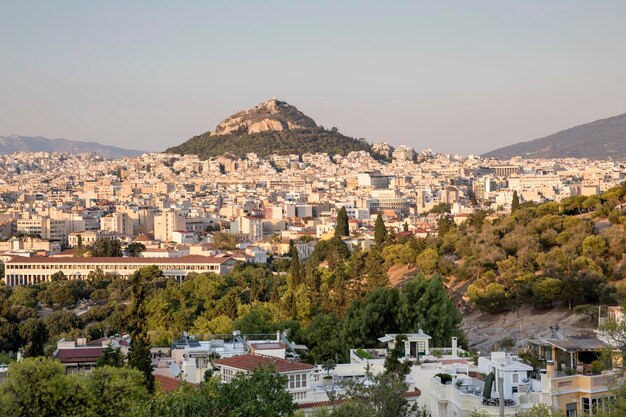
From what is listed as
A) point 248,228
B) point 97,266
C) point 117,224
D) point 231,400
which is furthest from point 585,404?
point 117,224

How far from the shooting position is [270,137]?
162625mm

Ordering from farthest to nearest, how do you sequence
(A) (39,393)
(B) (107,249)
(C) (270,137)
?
1. (C) (270,137)
2. (B) (107,249)
3. (A) (39,393)

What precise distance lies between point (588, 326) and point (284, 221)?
215 feet

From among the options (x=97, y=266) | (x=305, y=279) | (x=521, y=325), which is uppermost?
(x=305, y=279)

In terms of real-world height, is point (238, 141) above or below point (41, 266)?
above

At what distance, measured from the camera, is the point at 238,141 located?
16325 cm

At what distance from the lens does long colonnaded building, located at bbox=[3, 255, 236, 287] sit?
6500 cm

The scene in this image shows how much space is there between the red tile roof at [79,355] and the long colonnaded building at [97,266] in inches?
1660

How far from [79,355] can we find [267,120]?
146 m

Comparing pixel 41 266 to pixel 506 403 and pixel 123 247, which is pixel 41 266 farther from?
pixel 506 403

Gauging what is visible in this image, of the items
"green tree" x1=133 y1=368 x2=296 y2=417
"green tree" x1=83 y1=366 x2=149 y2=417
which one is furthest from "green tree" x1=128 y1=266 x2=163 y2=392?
"green tree" x1=133 y1=368 x2=296 y2=417

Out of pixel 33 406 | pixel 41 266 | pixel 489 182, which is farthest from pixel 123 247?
pixel 33 406

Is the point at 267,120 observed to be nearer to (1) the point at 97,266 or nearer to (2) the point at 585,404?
(1) the point at 97,266

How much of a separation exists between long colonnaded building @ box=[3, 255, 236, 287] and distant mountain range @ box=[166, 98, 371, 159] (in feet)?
288
